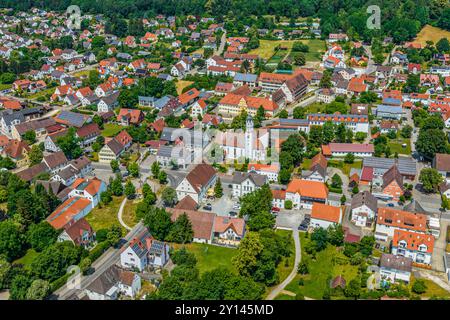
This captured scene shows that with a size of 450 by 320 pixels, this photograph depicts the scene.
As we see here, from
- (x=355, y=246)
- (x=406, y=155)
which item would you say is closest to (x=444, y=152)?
(x=406, y=155)

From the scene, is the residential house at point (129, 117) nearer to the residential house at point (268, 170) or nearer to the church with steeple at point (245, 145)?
the church with steeple at point (245, 145)

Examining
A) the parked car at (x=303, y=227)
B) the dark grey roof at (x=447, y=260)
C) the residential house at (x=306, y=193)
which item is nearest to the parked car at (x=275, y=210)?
the residential house at (x=306, y=193)

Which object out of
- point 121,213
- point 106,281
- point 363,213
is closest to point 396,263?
point 363,213

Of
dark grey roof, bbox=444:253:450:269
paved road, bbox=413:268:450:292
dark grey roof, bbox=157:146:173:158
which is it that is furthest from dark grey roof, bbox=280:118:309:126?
paved road, bbox=413:268:450:292

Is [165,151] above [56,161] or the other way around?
above

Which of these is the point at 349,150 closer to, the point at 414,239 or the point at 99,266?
the point at 414,239
